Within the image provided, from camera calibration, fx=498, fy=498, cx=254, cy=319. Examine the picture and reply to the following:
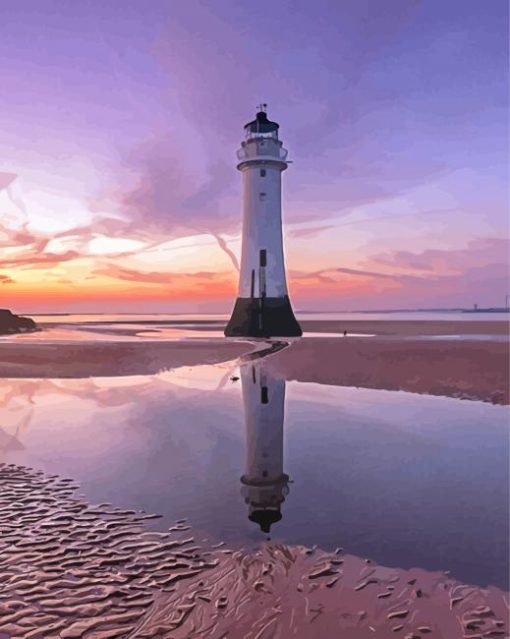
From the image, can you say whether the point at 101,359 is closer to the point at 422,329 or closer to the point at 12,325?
the point at 12,325

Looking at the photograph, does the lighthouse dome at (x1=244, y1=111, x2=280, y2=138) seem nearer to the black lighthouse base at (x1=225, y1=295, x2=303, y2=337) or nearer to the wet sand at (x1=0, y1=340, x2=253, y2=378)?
the black lighthouse base at (x1=225, y1=295, x2=303, y2=337)

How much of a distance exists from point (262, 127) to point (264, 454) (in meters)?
26.6

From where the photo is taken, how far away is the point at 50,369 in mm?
20984

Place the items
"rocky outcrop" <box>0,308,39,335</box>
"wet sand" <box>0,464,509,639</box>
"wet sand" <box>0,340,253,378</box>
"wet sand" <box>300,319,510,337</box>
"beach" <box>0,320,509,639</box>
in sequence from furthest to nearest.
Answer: "rocky outcrop" <box>0,308,39,335</box> < "wet sand" <box>300,319,510,337</box> < "wet sand" <box>0,340,253,378</box> < "beach" <box>0,320,509,639</box> < "wet sand" <box>0,464,509,639</box>

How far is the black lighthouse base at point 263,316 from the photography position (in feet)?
104

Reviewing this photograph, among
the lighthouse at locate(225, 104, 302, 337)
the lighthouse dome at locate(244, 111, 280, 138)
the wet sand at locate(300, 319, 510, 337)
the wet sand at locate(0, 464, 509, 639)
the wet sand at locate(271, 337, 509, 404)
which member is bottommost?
the wet sand at locate(0, 464, 509, 639)

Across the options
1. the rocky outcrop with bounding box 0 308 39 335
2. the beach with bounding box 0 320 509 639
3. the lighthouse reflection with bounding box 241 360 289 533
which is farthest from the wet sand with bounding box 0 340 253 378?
the rocky outcrop with bounding box 0 308 39 335

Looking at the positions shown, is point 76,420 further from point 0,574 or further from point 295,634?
point 295,634

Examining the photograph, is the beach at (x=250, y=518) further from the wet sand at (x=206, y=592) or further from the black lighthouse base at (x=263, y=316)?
the black lighthouse base at (x=263, y=316)

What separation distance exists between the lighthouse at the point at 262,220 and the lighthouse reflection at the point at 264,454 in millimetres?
15929

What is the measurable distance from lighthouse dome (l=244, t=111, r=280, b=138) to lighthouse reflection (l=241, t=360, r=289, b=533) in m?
20.4

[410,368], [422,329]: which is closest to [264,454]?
[410,368]

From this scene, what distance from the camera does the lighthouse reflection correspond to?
20.7 feet

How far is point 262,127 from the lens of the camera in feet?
102
